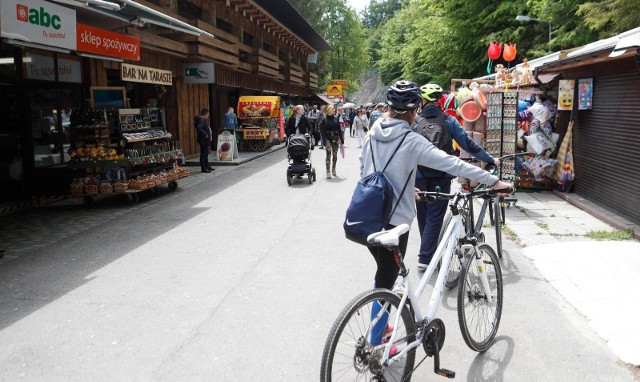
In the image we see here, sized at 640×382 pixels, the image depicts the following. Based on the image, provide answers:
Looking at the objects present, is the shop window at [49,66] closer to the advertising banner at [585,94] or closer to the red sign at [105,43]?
the red sign at [105,43]

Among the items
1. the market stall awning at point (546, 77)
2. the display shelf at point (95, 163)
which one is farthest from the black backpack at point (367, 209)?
the market stall awning at point (546, 77)

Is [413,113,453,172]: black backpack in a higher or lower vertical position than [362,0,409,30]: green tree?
lower

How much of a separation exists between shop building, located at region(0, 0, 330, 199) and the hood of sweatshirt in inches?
216

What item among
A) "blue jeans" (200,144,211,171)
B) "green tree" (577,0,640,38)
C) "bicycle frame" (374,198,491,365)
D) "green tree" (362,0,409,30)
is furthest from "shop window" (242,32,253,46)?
"green tree" (362,0,409,30)

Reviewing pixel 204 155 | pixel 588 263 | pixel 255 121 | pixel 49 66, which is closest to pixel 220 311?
pixel 588 263

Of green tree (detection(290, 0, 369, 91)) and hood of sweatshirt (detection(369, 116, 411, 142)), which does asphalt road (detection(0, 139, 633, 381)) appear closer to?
hood of sweatshirt (detection(369, 116, 411, 142))

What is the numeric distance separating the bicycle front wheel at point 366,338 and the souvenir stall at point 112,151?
863 cm

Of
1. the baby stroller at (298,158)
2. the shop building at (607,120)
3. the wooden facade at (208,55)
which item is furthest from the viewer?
the wooden facade at (208,55)

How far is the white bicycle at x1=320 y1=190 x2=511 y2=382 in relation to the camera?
2.97m

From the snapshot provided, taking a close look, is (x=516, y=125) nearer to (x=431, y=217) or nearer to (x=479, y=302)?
(x=431, y=217)

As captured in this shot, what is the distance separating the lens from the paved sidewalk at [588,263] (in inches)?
184

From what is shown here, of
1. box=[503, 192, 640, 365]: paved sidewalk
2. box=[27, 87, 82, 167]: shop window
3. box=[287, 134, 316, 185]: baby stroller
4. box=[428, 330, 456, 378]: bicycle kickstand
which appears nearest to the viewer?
box=[428, 330, 456, 378]: bicycle kickstand

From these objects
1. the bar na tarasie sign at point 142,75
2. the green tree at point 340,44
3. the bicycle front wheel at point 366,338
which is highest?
the green tree at point 340,44

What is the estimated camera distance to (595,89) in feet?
34.2
